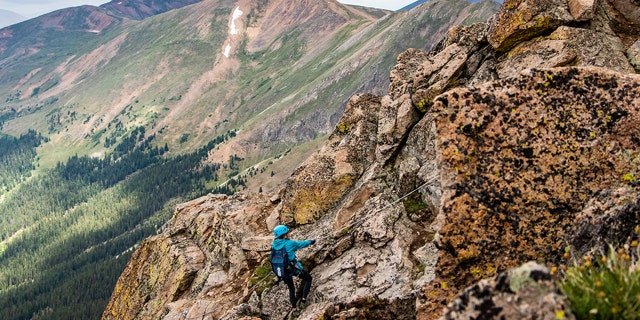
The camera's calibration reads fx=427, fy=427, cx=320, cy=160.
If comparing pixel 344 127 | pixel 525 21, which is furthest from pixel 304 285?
pixel 525 21

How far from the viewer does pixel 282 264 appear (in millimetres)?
21109

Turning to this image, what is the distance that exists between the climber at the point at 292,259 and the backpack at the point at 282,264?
85mm

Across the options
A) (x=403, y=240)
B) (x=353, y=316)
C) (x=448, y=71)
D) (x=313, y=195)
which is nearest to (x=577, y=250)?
(x=353, y=316)

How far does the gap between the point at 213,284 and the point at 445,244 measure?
23015 mm

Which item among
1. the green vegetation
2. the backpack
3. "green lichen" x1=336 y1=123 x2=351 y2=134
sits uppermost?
the green vegetation

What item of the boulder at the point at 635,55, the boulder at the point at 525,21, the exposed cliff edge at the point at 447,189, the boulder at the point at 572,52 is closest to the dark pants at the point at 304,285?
the exposed cliff edge at the point at 447,189

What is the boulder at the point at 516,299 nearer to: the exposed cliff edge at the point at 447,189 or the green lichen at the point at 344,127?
the exposed cliff edge at the point at 447,189

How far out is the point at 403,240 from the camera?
2109 cm

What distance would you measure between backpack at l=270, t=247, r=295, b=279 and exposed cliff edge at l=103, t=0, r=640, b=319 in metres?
2.02

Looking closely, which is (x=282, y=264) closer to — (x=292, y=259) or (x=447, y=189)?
(x=292, y=259)

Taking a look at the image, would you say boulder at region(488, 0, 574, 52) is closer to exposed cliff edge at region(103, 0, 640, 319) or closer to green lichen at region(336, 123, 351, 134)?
exposed cliff edge at region(103, 0, 640, 319)

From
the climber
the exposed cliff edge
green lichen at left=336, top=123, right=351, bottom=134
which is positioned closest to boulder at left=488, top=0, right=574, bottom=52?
the exposed cliff edge

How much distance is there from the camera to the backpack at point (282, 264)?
2116 centimetres

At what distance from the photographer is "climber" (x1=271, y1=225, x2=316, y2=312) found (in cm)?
2130
